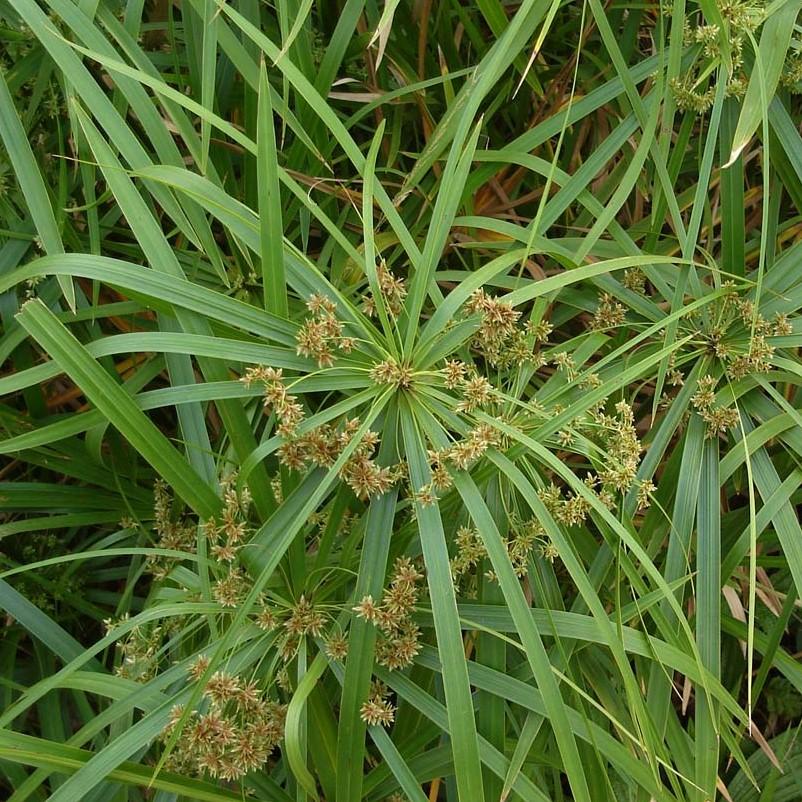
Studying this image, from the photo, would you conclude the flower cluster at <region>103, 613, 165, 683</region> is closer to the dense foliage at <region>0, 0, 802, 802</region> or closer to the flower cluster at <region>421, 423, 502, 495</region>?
the dense foliage at <region>0, 0, 802, 802</region>

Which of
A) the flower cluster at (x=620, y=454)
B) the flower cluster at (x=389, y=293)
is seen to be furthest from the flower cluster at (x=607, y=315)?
the flower cluster at (x=389, y=293)

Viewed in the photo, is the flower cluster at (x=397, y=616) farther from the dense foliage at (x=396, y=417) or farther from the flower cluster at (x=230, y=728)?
the flower cluster at (x=230, y=728)

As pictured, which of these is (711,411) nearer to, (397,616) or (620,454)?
(620,454)

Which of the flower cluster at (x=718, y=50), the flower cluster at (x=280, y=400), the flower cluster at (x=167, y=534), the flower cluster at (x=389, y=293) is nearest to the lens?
the flower cluster at (x=280, y=400)

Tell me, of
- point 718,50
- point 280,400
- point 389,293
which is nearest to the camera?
point 280,400

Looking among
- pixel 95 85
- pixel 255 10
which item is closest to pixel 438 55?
pixel 255 10

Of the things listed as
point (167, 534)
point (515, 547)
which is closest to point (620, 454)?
point (515, 547)

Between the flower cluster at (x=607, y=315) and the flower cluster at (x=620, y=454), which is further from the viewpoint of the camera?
the flower cluster at (x=607, y=315)
